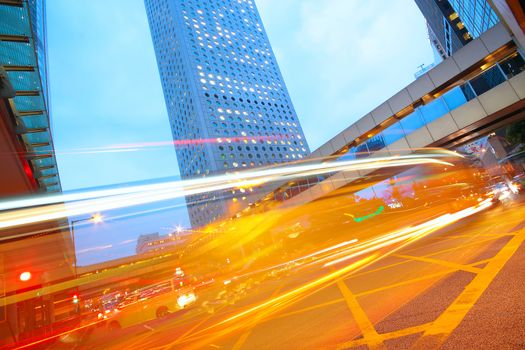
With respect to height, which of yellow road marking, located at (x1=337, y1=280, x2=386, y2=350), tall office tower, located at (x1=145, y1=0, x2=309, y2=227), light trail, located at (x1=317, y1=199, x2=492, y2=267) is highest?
tall office tower, located at (x1=145, y1=0, x2=309, y2=227)

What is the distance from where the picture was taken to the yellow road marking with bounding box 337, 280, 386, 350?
3342 mm

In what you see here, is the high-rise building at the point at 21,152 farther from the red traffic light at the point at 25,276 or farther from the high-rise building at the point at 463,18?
the high-rise building at the point at 463,18

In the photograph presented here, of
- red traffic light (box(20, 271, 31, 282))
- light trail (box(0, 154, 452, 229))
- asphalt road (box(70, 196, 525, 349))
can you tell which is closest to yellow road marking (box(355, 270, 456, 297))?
asphalt road (box(70, 196, 525, 349))

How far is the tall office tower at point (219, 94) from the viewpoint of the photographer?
2997 inches

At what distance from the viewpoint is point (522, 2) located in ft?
24.5

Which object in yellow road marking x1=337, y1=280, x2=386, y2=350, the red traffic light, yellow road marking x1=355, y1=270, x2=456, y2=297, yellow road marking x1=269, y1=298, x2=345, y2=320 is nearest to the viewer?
yellow road marking x1=337, y1=280, x2=386, y2=350

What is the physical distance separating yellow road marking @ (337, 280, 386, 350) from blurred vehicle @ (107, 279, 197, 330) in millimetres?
8555

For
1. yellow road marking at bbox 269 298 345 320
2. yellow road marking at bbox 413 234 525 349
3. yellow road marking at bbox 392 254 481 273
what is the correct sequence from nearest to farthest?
yellow road marking at bbox 413 234 525 349
yellow road marking at bbox 392 254 481 273
yellow road marking at bbox 269 298 345 320

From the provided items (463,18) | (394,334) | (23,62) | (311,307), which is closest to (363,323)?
(394,334)

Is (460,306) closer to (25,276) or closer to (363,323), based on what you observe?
(363,323)

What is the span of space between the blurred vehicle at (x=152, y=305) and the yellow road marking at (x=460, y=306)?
1067 cm

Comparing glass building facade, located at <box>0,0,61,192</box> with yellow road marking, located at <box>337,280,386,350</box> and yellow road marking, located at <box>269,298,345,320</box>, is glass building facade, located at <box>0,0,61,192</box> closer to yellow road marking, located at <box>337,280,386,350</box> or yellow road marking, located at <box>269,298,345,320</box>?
yellow road marking, located at <box>269,298,345,320</box>

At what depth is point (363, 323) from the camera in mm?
4113

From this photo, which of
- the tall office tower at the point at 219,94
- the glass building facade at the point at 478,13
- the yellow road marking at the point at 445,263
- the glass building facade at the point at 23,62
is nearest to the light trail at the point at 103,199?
the glass building facade at the point at 23,62
